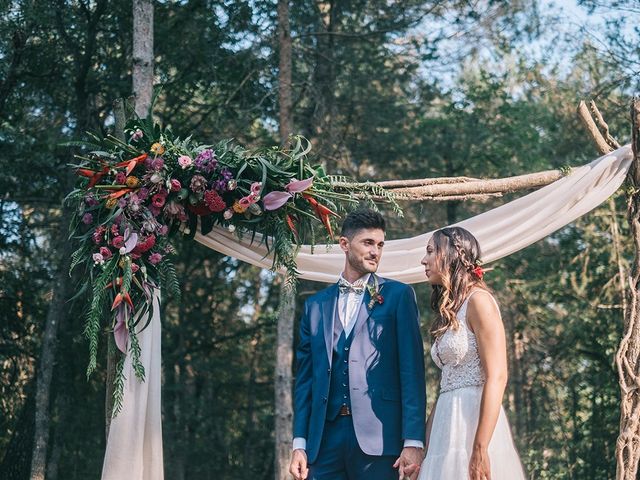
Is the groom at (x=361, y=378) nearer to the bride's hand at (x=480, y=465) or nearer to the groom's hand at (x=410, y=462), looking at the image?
the groom's hand at (x=410, y=462)

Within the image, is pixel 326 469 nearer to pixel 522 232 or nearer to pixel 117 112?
pixel 522 232

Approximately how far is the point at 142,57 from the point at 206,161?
10.1 feet

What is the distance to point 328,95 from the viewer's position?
12.8 meters

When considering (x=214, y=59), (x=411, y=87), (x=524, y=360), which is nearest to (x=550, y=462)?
(x=524, y=360)

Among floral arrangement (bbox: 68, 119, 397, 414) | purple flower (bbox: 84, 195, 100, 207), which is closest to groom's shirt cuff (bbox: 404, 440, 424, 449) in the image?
floral arrangement (bbox: 68, 119, 397, 414)

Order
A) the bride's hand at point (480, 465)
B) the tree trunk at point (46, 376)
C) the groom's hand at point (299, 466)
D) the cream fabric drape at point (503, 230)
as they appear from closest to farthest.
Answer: the bride's hand at point (480, 465), the groom's hand at point (299, 466), the cream fabric drape at point (503, 230), the tree trunk at point (46, 376)

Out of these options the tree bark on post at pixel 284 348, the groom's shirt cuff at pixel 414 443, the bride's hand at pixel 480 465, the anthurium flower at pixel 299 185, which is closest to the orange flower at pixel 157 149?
the anthurium flower at pixel 299 185

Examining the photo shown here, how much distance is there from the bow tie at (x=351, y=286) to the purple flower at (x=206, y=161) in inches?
48.8

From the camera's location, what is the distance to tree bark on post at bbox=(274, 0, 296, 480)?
413 inches

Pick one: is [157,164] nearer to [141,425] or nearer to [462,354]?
[141,425]

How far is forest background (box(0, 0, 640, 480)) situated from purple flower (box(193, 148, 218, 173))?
5.30 metres

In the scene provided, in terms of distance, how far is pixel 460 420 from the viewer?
4.14 meters

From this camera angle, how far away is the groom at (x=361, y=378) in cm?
427

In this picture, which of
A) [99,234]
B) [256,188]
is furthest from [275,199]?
[99,234]
